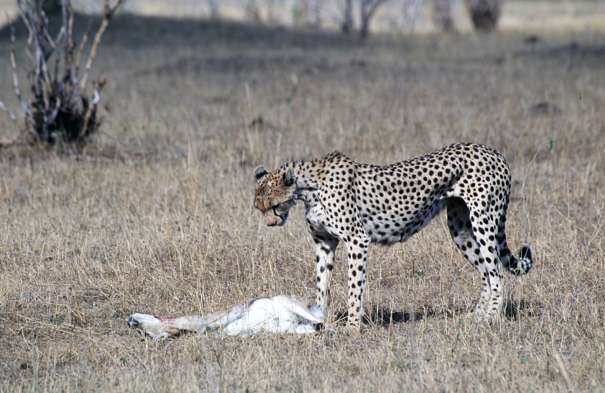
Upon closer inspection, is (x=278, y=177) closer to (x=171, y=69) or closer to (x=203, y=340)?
(x=203, y=340)

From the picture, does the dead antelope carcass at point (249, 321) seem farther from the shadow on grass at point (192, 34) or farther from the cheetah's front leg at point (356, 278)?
the shadow on grass at point (192, 34)

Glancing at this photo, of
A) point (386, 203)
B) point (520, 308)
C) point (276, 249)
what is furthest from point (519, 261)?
point (276, 249)

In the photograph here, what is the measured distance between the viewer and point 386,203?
6.56 m

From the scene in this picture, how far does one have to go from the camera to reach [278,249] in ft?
26.4

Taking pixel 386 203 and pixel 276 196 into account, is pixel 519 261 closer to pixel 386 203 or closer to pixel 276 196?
pixel 386 203


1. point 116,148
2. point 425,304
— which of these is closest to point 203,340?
point 425,304

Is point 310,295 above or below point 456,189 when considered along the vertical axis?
below

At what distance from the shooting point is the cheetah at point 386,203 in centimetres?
635

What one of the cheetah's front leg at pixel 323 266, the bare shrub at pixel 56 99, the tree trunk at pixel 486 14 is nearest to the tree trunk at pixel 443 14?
the tree trunk at pixel 486 14

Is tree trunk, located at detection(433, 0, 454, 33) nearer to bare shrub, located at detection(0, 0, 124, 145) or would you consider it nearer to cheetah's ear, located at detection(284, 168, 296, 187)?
bare shrub, located at detection(0, 0, 124, 145)

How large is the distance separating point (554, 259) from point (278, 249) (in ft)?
6.65

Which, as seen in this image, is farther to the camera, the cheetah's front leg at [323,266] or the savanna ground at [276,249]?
the cheetah's front leg at [323,266]

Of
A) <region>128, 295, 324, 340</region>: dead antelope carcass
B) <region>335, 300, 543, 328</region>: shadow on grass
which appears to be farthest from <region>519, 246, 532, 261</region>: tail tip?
<region>128, 295, 324, 340</region>: dead antelope carcass

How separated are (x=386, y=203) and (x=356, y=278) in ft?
1.68
